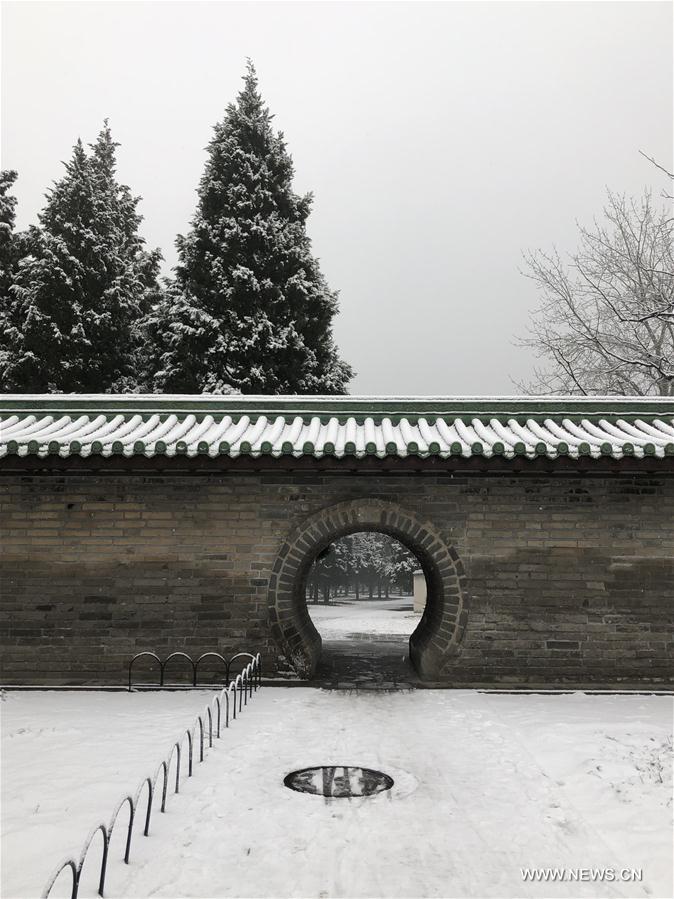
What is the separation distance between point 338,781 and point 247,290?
1787 cm

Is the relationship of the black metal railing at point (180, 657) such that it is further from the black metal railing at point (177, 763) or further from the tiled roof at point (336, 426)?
the tiled roof at point (336, 426)

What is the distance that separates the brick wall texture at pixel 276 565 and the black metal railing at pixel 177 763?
3.03 ft

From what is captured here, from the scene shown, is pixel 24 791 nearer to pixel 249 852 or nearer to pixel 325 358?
pixel 249 852

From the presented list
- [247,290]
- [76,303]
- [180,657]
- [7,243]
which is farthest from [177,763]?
[7,243]

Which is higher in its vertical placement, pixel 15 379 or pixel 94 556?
pixel 15 379

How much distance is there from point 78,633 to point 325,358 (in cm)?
1508

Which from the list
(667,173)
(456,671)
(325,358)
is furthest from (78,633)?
(325,358)

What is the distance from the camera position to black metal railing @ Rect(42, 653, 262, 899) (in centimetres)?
297

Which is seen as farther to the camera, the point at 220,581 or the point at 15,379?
the point at 15,379

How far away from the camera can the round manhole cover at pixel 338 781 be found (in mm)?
4816

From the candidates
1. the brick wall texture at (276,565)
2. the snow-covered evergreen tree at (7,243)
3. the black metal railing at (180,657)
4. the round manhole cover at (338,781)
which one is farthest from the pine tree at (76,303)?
the round manhole cover at (338,781)

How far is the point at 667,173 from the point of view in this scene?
10.2m

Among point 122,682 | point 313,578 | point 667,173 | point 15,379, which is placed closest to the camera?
point 122,682

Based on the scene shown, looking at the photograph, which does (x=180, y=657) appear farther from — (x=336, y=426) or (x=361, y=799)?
(x=361, y=799)
